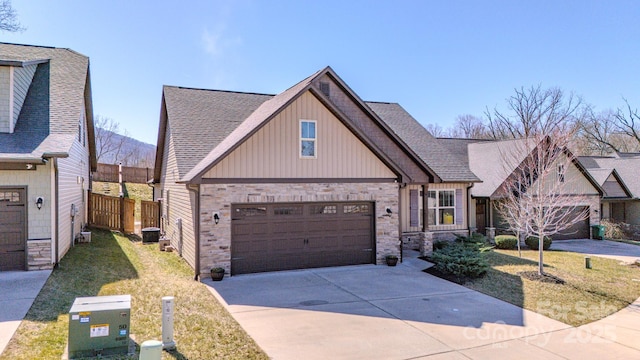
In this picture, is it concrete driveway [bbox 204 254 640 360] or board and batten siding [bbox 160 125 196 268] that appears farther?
board and batten siding [bbox 160 125 196 268]

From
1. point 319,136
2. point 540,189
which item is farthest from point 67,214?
point 540,189

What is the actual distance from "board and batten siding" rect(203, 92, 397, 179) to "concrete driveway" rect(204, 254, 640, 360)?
3.31 meters

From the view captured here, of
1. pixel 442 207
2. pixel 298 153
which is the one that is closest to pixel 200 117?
pixel 298 153

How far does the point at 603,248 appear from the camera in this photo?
68.4 ft

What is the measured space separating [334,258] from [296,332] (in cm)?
605

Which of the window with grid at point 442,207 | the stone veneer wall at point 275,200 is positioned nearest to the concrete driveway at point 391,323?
the stone veneer wall at point 275,200

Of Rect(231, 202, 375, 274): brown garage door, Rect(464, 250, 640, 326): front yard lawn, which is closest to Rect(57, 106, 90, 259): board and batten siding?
Rect(231, 202, 375, 274): brown garage door

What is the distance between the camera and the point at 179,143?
14.9 m

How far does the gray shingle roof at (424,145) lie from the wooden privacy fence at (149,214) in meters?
13.0

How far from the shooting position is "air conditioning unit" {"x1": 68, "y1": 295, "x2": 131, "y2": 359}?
5965mm

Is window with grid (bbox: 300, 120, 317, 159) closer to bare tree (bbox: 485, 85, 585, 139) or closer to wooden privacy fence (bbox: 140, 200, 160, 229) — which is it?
wooden privacy fence (bbox: 140, 200, 160, 229)

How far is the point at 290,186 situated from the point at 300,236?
1670mm

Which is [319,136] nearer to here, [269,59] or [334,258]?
[334,258]

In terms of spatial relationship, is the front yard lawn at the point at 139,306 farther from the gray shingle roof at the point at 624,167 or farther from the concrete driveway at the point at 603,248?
the gray shingle roof at the point at 624,167
